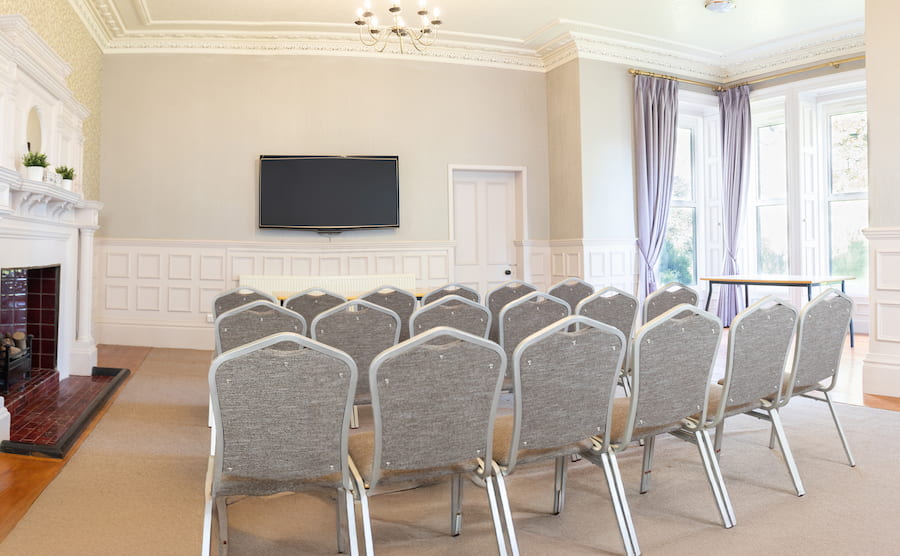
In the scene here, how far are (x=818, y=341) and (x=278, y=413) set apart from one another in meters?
2.35

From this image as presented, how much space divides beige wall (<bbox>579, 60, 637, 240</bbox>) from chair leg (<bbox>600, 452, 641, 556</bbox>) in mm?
4878

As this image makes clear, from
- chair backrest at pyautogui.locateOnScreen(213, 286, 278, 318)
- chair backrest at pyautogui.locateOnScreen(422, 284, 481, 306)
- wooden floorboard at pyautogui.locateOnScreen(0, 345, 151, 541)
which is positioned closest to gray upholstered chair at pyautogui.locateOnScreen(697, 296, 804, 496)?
chair backrest at pyautogui.locateOnScreen(422, 284, 481, 306)

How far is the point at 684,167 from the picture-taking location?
791 cm

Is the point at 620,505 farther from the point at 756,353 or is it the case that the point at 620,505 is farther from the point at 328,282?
the point at 328,282

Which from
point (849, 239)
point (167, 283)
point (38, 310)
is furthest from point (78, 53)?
point (849, 239)

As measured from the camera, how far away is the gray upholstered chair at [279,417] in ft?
5.17

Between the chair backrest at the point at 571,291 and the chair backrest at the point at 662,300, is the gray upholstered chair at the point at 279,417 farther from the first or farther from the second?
the chair backrest at the point at 571,291

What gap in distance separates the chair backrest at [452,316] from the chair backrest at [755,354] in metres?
1.13

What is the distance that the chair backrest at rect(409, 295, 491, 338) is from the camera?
113 inches

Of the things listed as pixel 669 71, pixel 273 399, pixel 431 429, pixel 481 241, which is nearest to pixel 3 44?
pixel 273 399

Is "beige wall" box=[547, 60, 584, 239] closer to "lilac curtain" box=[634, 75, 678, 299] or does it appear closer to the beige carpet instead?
"lilac curtain" box=[634, 75, 678, 299]

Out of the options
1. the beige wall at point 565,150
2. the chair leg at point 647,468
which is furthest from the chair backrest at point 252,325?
the beige wall at point 565,150

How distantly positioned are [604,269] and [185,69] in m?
5.16

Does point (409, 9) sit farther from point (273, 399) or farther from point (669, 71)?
point (273, 399)
